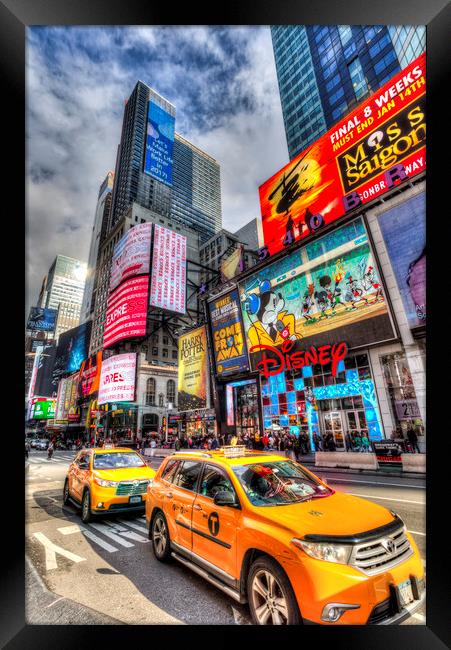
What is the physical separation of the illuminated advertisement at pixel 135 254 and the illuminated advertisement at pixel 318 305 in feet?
91.5

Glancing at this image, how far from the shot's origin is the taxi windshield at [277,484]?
3.51 meters

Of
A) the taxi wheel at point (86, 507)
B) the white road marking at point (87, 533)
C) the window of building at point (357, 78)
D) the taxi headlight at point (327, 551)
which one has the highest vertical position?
the window of building at point (357, 78)

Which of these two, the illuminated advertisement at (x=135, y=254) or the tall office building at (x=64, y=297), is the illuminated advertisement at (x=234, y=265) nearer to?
the illuminated advertisement at (x=135, y=254)

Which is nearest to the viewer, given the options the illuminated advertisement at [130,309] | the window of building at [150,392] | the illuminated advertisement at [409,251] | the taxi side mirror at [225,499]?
the taxi side mirror at [225,499]

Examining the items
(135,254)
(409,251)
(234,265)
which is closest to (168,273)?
(135,254)

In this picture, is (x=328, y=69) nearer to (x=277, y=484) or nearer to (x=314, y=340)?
(x=314, y=340)

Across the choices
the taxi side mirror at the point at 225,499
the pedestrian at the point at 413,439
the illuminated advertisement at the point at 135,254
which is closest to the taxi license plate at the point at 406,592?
the taxi side mirror at the point at 225,499

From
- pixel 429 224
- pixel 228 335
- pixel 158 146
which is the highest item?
pixel 158 146

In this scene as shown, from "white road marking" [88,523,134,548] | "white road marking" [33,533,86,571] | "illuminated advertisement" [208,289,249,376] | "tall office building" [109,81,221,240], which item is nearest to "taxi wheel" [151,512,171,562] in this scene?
"white road marking" [88,523,134,548]

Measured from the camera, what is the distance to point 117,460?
27.6 feet

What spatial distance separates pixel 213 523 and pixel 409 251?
18.0 m

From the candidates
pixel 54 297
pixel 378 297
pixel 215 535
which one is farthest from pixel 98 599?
pixel 54 297
